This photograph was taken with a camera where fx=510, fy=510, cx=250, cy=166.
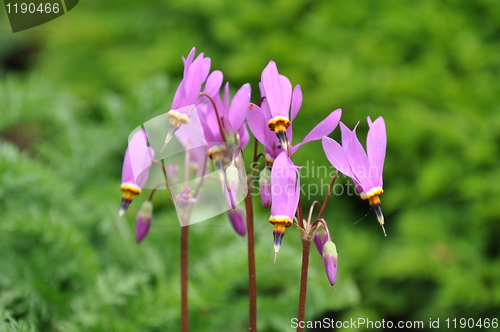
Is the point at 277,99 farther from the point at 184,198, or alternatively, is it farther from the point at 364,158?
the point at 184,198

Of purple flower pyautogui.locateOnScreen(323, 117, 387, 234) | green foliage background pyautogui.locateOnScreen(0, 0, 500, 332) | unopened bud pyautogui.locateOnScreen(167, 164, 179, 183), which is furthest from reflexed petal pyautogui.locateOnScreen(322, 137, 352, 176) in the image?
green foliage background pyautogui.locateOnScreen(0, 0, 500, 332)

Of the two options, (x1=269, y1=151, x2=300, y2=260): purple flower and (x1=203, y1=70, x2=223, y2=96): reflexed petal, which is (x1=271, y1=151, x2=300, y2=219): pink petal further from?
(x1=203, y1=70, x2=223, y2=96): reflexed petal

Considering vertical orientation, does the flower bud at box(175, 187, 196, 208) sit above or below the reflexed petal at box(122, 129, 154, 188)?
below

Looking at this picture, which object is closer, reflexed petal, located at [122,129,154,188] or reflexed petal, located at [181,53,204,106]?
reflexed petal, located at [181,53,204,106]

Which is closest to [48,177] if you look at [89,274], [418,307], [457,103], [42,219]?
[42,219]

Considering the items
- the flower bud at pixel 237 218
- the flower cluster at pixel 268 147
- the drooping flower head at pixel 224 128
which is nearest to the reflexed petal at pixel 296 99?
the flower cluster at pixel 268 147

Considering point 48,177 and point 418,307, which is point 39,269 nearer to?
point 48,177

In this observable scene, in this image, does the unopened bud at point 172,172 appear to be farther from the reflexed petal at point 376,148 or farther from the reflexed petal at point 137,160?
the reflexed petal at point 376,148

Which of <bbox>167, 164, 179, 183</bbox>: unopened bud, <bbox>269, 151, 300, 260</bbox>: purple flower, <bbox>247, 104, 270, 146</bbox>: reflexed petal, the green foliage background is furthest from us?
the green foliage background
